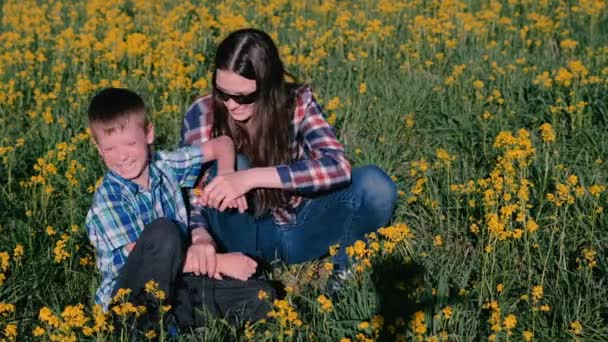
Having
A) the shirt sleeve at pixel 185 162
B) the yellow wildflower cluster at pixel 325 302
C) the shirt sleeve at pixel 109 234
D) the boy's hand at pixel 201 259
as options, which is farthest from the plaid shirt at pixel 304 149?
the yellow wildflower cluster at pixel 325 302

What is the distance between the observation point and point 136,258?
2914 mm

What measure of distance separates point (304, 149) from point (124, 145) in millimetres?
905

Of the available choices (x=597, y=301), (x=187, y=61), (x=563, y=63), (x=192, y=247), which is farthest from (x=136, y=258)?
(x=563, y=63)

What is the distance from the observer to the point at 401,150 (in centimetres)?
453

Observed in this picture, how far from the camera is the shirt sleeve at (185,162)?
3.31m

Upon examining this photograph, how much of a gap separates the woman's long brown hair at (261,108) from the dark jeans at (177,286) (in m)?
0.43

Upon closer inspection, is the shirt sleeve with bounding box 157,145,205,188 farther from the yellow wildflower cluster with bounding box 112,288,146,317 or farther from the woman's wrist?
the yellow wildflower cluster with bounding box 112,288,146,317

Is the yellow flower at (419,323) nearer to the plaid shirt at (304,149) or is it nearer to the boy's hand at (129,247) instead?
the plaid shirt at (304,149)

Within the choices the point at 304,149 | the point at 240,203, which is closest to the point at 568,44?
the point at 304,149

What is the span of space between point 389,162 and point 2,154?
2.14m

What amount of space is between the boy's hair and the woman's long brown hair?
399 millimetres

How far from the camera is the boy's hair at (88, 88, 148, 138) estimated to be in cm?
304

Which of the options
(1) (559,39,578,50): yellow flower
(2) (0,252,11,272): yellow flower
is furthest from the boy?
(1) (559,39,578,50): yellow flower

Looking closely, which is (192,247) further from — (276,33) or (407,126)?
(276,33)
